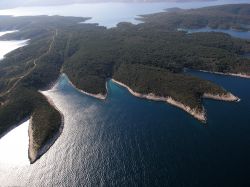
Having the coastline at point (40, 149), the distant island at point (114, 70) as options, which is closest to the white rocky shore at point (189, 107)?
the distant island at point (114, 70)

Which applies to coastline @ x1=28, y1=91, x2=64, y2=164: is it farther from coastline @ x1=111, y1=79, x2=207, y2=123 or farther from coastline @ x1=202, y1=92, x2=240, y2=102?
coastline @ x1=202, y1=92, x2=240, y2=102

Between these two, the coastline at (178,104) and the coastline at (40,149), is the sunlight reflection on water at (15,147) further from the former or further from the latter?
the coastline at (178,104)

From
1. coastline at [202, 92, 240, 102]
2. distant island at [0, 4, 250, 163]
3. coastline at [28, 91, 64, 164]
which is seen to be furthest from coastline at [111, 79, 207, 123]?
coastline at [28, 91, 64, 164]

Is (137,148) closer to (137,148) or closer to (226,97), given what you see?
(137,148)

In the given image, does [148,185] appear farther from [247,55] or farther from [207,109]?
[247,55]

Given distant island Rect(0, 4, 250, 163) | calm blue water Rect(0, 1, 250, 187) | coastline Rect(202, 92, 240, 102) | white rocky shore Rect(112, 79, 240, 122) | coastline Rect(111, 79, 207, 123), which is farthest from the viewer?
coastline Rect(202, 92, 240, 102)

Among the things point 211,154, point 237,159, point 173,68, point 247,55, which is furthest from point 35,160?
point 247,55

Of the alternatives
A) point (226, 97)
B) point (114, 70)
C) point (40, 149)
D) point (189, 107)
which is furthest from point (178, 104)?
point (114, 70)
